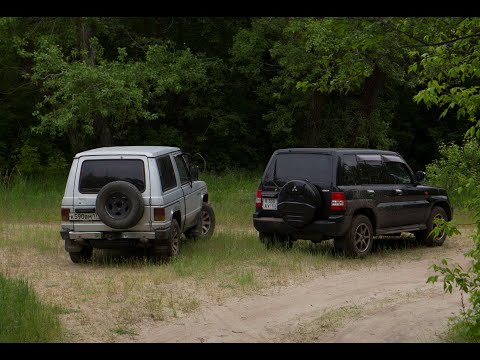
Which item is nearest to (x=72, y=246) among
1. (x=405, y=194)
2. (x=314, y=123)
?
(x=405, y=194)

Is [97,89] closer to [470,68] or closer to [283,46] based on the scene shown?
[283,46]

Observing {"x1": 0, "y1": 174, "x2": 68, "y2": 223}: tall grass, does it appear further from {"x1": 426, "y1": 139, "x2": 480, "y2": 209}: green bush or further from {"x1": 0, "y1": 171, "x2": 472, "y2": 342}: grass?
{"x1": 426, "y1": 139, "x2": 480, "y2": 209}: green bush

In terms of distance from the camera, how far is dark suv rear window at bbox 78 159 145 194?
12188 millimetres

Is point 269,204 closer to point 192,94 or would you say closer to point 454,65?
point 454,65

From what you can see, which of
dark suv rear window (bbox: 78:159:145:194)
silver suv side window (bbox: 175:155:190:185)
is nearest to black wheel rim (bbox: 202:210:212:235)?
silver suv side window (bbox: 175:155:190:185)

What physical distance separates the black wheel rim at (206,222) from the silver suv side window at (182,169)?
60.2 inches

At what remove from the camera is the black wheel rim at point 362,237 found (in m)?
12.9

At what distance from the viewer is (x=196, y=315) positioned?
27.9ft

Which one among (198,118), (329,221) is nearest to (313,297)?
(329,221)

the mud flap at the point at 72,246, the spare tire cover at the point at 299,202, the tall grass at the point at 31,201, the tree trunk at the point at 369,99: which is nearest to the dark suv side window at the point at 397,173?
the spare tire cover at the point at 299,202

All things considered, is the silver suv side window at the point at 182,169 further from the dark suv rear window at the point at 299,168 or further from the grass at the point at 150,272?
the dark suv rear window at the point at 299,168

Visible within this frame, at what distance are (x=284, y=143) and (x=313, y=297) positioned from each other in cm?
2604

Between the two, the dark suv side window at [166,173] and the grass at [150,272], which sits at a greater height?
the dark suv side window at [166,173]

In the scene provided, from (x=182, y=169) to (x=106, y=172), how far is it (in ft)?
7.15
